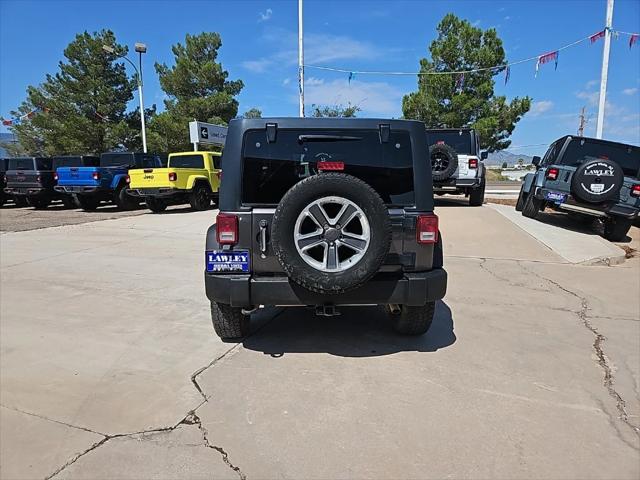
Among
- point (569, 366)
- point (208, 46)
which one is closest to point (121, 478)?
point (569, 366)

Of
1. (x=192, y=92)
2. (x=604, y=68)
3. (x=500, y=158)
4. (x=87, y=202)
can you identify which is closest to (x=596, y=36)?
(x=604, y=68)

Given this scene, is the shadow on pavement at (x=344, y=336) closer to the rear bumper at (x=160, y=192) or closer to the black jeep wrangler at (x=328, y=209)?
Result: the black jeep wrangler at (x=328, y=209)

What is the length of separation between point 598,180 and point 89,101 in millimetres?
34326

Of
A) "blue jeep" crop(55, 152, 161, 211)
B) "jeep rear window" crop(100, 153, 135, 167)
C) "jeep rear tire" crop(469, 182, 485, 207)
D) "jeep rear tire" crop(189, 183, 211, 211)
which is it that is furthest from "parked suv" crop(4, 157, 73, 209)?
"jeep rear tire" crop(469, 182, 485, 207)

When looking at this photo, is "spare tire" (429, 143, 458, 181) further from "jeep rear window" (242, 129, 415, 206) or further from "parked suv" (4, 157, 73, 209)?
"parked suv" (4, 157, 73, 209)

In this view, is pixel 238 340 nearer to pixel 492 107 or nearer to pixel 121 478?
pixel 121 478

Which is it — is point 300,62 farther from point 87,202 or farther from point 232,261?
point 232,261

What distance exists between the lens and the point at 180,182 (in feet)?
45.0

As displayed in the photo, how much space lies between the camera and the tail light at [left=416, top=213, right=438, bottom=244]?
3.39 metres

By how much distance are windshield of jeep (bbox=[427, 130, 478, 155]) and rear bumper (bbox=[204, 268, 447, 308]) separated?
10.4m

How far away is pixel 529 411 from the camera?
2859 millimetres

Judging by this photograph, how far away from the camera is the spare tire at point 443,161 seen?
11883 mm

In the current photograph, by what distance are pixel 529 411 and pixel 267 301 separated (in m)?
1.99

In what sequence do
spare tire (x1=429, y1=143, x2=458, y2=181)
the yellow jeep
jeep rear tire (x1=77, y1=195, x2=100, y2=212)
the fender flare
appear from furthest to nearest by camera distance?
jeep rear tire (x1=77, y1=195, x2=100, y2=212) → the fender flare → the yellow jeep → spare tire (x1=429, y1=143, x2=458, y2=181)
